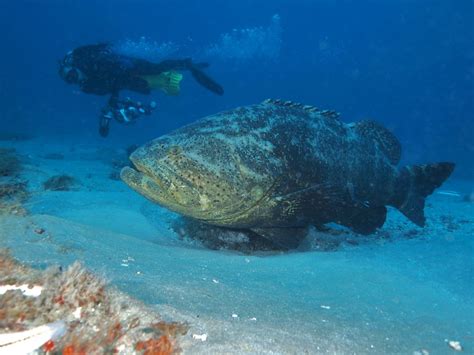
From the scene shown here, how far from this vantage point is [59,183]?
326 inches

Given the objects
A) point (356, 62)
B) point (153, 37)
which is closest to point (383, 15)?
point (356, 62)

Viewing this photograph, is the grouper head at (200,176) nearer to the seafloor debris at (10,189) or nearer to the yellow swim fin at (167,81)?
the seafloor debris at (10,189)

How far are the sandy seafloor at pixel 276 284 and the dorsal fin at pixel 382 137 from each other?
6.06 ft

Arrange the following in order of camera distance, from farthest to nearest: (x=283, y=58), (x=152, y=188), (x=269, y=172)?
1. (x=283, y=58)
2. (x=269, y=172)
3. (x=152, y=188)

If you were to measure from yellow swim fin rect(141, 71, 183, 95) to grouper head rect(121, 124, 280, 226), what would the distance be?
633 cm

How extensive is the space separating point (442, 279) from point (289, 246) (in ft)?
6.81

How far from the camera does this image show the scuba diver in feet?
31.2

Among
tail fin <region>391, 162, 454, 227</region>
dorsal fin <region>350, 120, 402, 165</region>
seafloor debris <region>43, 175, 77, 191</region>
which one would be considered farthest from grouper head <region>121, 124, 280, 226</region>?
seafloor debris <region>43, 175, 77, 191</region>

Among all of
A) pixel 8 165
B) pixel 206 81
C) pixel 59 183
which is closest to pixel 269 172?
pixel 8 165

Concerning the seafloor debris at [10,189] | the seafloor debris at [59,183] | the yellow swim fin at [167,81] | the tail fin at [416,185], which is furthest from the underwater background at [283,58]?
the seafloor debris at [10,189]

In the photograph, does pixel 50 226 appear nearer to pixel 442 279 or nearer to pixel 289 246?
pixel 289 246

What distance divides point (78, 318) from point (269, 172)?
346cm

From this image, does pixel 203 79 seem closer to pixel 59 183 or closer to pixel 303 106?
pixel 59 183

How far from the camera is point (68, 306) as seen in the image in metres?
1.81
